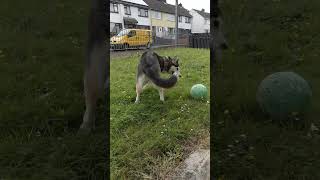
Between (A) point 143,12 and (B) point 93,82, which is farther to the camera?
(A) point 143,12

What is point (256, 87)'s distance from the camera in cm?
566

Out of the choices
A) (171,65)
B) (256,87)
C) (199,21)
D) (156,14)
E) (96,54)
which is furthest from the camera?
(199,21)

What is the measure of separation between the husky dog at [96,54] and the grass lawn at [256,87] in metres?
1.54

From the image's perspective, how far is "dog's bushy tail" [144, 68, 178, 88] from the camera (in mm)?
5305

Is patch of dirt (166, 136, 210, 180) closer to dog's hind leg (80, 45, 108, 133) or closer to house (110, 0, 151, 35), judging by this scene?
dog's hind leg (80, 45, 108, 133)

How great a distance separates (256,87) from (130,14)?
34718mm

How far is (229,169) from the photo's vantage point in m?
3.49

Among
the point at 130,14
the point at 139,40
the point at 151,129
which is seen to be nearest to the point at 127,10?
the point at 130,14

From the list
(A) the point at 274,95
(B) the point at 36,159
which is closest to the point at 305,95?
(A) the point at 274,95

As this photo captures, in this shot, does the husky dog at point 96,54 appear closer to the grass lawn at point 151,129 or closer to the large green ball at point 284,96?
Result: the grass lawn at point 151,129

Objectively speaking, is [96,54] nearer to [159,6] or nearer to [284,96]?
[284,96]

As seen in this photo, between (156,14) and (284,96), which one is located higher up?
(156,14)

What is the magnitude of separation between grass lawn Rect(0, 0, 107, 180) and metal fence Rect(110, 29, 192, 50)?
26.6 ft

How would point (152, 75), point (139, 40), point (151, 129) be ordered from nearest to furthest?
point (151, 129), point (152, 75), point (139, 40)
